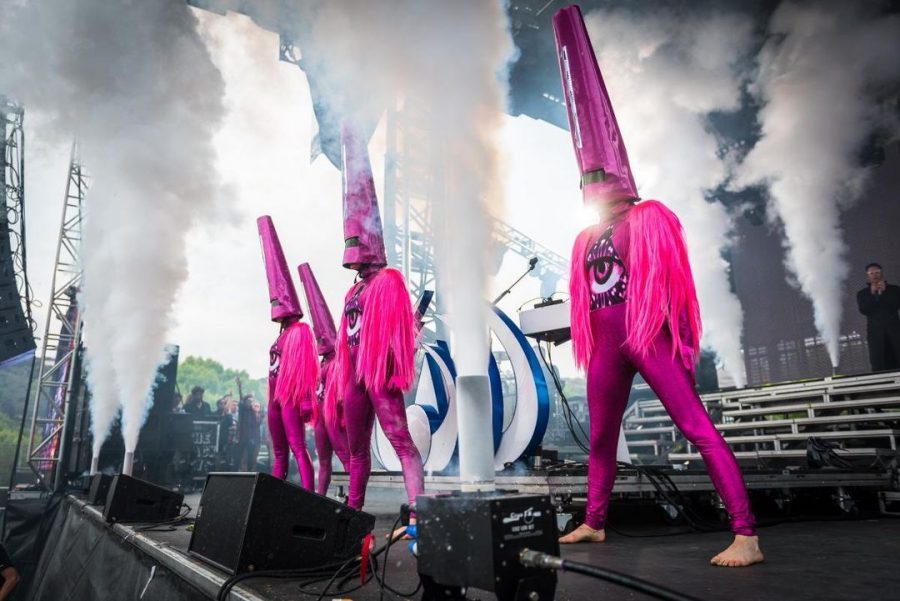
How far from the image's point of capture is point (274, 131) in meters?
11.0

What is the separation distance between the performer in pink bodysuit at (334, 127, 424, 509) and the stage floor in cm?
65

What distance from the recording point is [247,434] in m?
12.0

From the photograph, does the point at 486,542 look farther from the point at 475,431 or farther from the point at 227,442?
the point at 227,442

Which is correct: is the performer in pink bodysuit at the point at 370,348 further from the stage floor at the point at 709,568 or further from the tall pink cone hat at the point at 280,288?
the tall pink cone hat at the point at 280,288

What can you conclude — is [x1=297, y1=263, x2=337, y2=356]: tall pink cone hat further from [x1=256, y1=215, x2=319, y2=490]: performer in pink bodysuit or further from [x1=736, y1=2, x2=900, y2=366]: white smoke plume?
[x1=736, y1=2, x2=900, y2=366]: white smoke plume

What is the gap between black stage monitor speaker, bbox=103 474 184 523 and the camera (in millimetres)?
3998

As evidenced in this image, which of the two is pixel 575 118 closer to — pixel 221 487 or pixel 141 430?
pixel 221 487

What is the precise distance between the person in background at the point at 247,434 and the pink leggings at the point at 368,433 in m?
9.44

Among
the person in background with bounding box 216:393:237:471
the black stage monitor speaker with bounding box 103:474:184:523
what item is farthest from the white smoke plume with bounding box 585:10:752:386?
the person in background with bounding box 216:393:237:471

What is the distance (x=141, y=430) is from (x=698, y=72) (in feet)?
38.3

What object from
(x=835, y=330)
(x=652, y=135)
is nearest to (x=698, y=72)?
(x=652, y=135)

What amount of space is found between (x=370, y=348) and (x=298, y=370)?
1524 millimetres

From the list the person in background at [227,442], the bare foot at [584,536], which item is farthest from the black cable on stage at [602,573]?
the person in background at [227,442]

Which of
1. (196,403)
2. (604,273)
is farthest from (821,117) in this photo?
(196,403)
